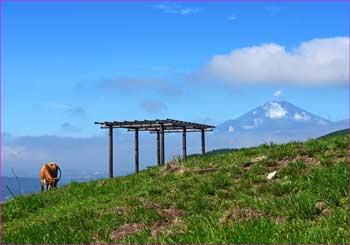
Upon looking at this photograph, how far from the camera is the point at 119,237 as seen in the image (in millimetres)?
10758

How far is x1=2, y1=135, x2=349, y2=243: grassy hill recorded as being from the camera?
908cm

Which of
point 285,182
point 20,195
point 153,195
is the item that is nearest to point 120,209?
point 153,195

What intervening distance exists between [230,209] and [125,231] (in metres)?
2.17

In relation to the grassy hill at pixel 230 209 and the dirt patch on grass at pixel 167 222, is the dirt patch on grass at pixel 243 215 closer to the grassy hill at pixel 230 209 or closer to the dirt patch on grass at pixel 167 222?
the grassy hill at pixel 230 209

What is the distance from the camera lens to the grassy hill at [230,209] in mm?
9078

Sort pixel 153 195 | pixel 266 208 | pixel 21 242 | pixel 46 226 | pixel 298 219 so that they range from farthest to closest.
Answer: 1. pixel 153 195
2. pixel 46 226
3. pixel 21 242
4. pixel 266 208
5. pixel 298 219

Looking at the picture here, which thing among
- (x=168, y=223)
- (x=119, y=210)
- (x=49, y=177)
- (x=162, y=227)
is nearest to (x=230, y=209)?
(x=168, y=223)

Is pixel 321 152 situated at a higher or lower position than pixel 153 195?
higher

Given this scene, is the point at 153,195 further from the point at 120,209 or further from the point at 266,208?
the point at 266,208

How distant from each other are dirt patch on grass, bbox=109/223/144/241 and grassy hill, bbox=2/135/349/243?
0.02 metres

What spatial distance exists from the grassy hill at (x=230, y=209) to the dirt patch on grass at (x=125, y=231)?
0.02 metres

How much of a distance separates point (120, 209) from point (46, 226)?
1774 mm

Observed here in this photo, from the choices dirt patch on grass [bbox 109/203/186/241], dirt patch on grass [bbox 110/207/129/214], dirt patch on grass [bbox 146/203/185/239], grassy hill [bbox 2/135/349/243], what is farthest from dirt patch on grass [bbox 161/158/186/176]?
dirt patch on grass [bbox 109/203/186/241]

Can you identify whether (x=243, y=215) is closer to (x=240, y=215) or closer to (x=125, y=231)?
(x=240, y=215)
